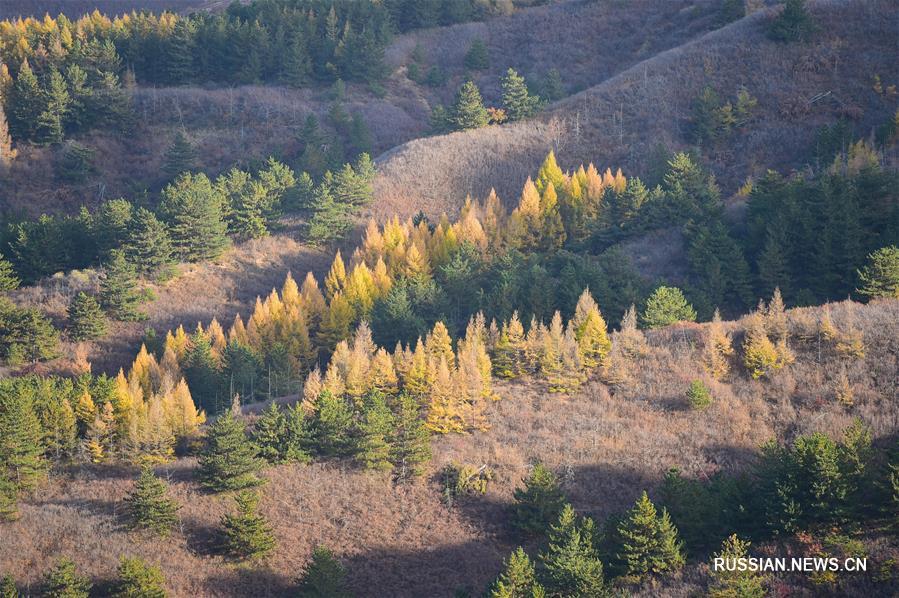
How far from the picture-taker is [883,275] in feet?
206

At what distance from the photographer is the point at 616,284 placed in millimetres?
74062

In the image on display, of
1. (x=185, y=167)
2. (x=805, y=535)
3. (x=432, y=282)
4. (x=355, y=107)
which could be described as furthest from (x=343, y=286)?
(x=355, y=107)

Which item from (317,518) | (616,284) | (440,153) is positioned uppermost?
(440,153)

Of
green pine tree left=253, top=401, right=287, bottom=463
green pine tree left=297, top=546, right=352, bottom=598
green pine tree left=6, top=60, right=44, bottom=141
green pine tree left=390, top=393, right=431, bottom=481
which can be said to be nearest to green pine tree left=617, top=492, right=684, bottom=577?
green pine tree left=297, top=546, right=352, bottom=598

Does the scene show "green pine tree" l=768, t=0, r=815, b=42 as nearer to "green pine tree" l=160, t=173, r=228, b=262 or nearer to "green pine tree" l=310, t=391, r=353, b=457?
"green pine tree" l=160, t=173, r=228, b=262

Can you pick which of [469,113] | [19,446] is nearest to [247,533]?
[19,446]

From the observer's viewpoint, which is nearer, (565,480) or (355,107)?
(565,480)

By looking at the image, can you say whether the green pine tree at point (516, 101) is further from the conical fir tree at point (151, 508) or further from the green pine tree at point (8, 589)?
the green pine tree at point (8, 589)

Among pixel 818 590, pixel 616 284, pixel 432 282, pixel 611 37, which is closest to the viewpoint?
pixel 818 590

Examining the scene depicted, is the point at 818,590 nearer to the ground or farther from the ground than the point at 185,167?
nearer to the ground

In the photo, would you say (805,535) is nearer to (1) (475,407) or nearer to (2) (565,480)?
(2) (565,480)

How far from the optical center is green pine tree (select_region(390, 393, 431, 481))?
52250 millimetres

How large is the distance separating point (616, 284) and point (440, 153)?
141ft

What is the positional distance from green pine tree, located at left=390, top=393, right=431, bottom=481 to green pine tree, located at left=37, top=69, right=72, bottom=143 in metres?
82.5
